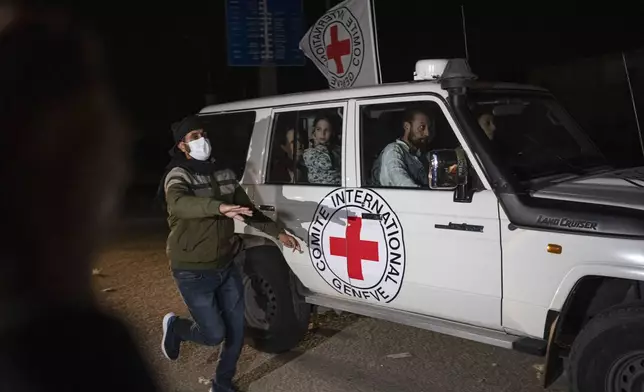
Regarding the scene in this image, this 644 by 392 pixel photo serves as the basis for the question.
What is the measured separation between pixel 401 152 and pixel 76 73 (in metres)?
3.61

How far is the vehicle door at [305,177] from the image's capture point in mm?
4672

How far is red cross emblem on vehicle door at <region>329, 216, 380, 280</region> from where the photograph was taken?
14.2 ft

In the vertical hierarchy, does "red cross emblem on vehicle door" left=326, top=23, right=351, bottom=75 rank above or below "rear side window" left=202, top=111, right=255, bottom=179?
above

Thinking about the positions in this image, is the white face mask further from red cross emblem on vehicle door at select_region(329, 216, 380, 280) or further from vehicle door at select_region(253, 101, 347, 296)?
red cross emblem on vehicle door at select_region(329, 216, 380, 280)

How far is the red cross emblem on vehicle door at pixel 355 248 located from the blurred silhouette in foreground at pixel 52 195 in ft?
11.0

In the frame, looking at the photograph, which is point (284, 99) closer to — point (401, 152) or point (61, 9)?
point (401, 152)

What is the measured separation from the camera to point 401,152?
4488 millimetres

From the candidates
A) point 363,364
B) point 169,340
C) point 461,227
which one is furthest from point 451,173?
point 169,340

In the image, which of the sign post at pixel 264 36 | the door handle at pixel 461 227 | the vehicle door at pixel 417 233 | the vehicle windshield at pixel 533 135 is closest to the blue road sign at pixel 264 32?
the sign post at pixel 264 36

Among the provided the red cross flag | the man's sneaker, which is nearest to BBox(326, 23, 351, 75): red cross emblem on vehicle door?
the red cross flag

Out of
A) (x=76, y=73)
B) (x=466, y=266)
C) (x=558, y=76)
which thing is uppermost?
(x=558, y=76)

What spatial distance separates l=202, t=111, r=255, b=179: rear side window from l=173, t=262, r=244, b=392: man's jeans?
4.24ft

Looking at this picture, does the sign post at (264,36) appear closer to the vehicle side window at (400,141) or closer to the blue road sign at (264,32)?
the blue road sign at (264,32)

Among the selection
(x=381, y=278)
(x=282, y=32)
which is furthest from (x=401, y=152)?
(x=282, y=32)
